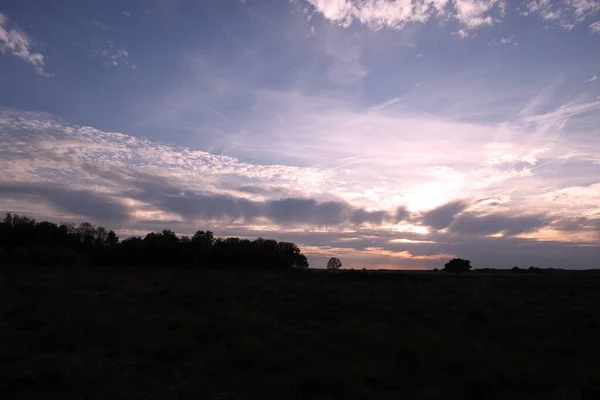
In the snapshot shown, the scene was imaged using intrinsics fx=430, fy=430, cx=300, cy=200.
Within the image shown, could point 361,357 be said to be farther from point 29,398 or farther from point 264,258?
point 264,258

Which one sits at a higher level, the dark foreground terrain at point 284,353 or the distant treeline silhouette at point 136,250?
the distant treeline silhouette at point 136,250

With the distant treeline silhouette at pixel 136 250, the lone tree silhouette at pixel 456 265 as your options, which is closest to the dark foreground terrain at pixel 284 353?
the distant treeline silhouette at pixel 136 250

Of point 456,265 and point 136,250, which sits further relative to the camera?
point 456,265

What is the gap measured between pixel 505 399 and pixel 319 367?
366cm

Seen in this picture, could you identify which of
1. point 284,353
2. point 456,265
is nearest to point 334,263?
point 456,265

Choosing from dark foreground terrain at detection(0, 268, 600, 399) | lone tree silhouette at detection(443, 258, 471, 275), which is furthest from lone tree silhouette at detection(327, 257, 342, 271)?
dark foreground terrain at detection(0, 268, 600, 399)

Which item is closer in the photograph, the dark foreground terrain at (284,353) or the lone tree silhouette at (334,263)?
the dark foreground terrain at (284,353)

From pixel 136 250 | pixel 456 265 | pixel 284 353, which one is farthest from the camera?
pixel 456 265

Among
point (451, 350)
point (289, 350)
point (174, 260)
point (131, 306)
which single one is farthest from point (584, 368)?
point (174, 260)

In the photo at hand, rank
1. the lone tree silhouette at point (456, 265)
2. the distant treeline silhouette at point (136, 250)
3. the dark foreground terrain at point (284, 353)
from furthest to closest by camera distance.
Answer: the lone tree silhouette at point (456, 265) → the distant treeline silhouette at point (136, 250) → the dark foreground terrain at point (284, 353)

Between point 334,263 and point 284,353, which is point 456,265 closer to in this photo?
point 334,263

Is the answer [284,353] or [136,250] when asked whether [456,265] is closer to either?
[136,250]

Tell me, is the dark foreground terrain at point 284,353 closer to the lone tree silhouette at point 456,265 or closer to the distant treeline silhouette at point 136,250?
the distant treeline silhouette at point 136,250

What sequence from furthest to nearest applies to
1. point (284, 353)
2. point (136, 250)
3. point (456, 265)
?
point (456, 265) → point (136, 250) → point (284, 353)
